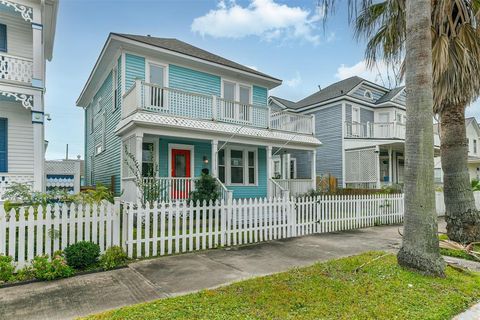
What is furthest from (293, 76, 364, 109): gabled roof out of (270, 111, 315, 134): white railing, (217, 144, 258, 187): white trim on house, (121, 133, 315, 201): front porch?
(217, 144, 258, 187): white trim on house

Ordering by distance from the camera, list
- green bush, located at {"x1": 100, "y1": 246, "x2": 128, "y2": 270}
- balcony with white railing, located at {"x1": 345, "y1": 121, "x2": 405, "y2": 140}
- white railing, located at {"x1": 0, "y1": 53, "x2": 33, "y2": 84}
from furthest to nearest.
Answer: balcony with white railing, located at {"x1": 345, "y1": 121, "x2": 405, "y2": 140} → white railing, located at {"x1": 0, "y1": 53, "x2": 33, "y2": 84} → green bush, located at {"x1": 100, "y1": 246, "x2": 128, "y2": 270}

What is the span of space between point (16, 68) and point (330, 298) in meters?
11.4

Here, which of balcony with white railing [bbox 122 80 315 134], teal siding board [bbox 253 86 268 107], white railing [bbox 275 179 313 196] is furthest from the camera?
teal siding board [bbox 253 86 268 107]

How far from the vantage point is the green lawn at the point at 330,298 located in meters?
3.40

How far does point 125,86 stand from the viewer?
11523 mm

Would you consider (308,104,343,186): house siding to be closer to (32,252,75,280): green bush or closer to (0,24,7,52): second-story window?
(32,252,75,280): green bush

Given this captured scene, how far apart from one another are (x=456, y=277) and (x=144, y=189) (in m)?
7.67

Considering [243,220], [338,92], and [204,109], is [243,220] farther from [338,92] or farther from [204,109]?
[338,92]

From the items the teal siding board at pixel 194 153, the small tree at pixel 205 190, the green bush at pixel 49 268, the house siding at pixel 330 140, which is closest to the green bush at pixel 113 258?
the green bush at pixel 49 268

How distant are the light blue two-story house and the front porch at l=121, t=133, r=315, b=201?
0.14 ft

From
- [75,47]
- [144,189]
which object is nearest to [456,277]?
[144,189]

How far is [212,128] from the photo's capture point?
1153 cm

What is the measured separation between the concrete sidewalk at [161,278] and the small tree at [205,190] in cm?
338

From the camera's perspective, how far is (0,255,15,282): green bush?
4734 millimetres
